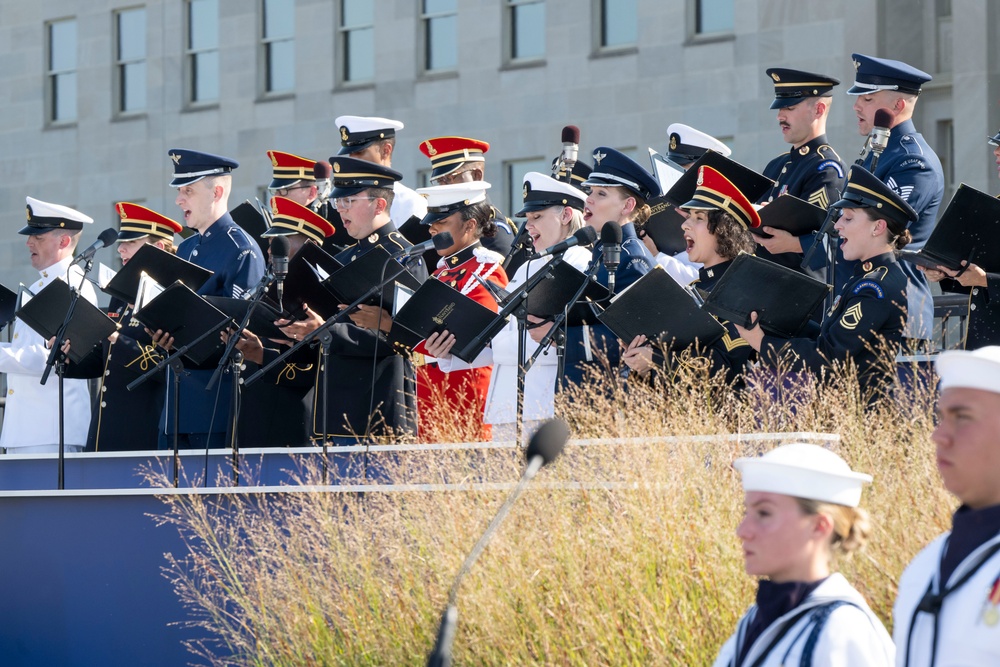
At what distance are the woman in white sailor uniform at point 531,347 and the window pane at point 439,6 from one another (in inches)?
642

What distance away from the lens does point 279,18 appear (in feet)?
88.7

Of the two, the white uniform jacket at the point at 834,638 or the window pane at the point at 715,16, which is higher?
the window pane at the point at 715,16

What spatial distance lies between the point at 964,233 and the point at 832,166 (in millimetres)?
1660

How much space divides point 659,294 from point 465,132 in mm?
17270

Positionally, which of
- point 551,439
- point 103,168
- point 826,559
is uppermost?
point 103,168

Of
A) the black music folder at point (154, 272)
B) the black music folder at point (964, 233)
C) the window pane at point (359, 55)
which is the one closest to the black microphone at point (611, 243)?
the black music folder at point (964, 233)

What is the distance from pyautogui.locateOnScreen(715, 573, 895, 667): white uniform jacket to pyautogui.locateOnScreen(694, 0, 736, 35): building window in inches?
726

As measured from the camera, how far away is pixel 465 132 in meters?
24.5

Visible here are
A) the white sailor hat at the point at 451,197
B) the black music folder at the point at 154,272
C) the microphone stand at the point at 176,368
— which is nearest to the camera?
the microphone stand at the point at 176,368

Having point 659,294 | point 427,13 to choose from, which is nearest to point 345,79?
point 427,13

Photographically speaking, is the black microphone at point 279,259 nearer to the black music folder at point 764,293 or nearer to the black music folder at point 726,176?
the black music folder at point 726,176

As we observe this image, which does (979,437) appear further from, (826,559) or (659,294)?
(659,294)

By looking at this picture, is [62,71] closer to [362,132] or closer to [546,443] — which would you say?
[362,132]

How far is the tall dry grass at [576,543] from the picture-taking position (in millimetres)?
6227
